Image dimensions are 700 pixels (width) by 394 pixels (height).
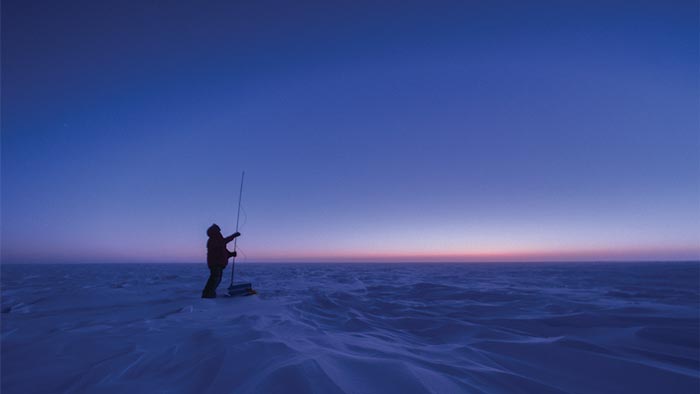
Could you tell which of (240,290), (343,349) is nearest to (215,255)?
(240,290)

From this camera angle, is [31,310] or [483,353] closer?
[483,353]

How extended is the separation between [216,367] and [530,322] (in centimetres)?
541

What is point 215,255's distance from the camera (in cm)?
792

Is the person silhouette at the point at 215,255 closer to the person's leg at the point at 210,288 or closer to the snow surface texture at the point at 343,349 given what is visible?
the person's leg at the point at 210,288

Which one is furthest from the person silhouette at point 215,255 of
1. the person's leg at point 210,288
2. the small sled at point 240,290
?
the small sled at point 240,290

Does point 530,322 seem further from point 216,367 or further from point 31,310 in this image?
point 31,310

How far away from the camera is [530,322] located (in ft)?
16.8

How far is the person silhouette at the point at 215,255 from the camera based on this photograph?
25.2 feet

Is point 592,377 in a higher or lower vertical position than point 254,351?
lower

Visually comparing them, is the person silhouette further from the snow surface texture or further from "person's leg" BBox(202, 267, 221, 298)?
the snow surface texture

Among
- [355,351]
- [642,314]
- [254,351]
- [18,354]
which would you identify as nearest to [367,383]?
[355,351]

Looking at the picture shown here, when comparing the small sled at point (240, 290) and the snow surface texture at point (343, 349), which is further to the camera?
the small sled at point (240, 290)

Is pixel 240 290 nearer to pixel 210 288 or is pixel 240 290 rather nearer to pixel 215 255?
pixel 210 288

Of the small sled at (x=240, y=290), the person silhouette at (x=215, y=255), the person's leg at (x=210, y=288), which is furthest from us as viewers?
the small sled at (x=240, y=290)
